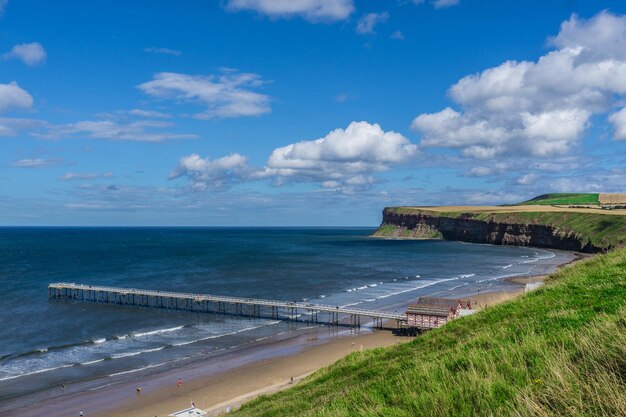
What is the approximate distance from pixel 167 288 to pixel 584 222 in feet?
414

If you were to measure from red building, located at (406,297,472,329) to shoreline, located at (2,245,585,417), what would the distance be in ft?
7.39

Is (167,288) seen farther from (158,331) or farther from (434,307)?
(434,307)

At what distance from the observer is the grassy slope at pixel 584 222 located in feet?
408

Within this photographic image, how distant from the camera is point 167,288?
3204 inches

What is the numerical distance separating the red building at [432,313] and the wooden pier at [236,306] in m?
1.63

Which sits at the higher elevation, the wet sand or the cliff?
the cliff

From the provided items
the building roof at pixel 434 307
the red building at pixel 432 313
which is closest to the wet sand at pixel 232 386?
the red building at pixel 432 313

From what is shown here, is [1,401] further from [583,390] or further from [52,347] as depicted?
[583,390]

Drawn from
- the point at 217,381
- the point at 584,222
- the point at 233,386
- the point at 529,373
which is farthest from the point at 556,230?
the point at 529,373

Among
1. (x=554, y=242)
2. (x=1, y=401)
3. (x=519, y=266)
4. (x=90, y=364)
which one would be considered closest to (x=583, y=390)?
(x=1, y=401)

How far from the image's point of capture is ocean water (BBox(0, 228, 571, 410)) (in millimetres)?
44156

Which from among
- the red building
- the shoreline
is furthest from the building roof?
the shoreline

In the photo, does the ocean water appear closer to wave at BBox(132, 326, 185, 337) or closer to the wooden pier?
wave at BBox(132, 326, 185, 337)

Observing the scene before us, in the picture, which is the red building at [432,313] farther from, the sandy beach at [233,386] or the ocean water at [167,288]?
the ocean water at [167,288]
